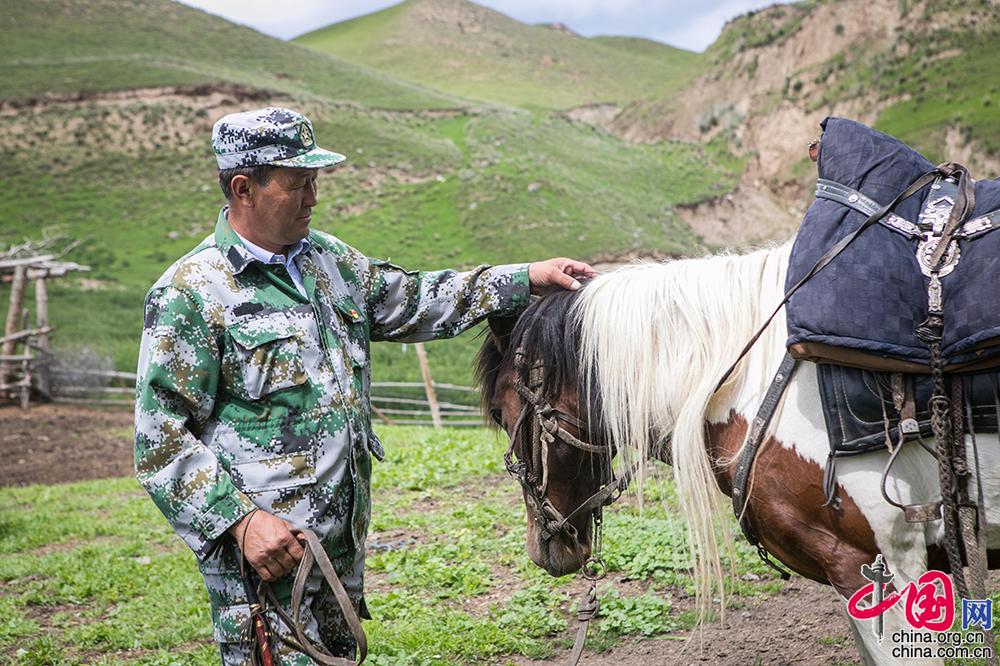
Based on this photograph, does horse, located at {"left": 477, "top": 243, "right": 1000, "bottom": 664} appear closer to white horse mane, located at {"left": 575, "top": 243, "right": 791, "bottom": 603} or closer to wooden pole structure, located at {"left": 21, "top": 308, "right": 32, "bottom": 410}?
white horse mane, located at {"left": 575, "top": 243, "right": 791, "bottom": 603}

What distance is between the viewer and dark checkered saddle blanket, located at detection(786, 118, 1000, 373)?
6.78 feet

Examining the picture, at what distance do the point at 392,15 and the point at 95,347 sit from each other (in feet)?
264

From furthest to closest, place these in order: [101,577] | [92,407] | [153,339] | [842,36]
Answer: [842,36]
[92,407]
[101,577]
[153,339]

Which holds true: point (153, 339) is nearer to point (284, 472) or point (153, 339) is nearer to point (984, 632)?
point (284, 472)

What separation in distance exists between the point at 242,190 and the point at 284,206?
0.13m

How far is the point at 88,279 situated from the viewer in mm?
24500

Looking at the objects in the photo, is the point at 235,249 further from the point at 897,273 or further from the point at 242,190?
the point at 897,273

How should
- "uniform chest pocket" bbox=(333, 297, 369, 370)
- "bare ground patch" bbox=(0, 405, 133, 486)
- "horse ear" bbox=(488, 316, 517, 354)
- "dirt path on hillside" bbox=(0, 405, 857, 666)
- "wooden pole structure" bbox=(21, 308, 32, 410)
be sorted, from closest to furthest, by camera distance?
"uniform chest pocket" bbox=(333, 297, 369, 370) → "horse ear" bbox=(488, 316, 517, 354) → "dirt path on hillside" bbox=(0, 405, 857, 666) → "bare ground patch" bbox=(0, 405, 133, 486) → "wooden pole structure" bbox=(21, 308, 32, 410)

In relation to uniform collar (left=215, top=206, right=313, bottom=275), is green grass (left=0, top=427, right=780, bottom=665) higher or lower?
lower

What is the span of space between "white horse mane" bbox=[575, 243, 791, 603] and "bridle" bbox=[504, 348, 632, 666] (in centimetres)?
13

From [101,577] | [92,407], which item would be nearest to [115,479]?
[101,577]

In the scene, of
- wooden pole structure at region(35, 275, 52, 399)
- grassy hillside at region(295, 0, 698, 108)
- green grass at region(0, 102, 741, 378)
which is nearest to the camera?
wooden pole structure at region(35, 275, 52, 399)

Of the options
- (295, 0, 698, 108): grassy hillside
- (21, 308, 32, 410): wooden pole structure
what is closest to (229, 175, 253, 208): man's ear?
(21, 308, 32, 410): wooden pole structure

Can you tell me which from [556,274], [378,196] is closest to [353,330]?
[556,274]
